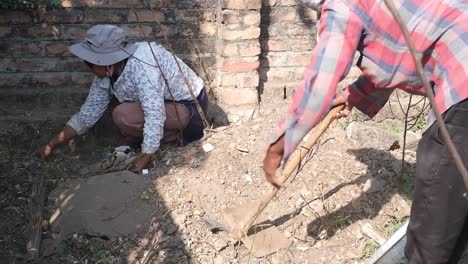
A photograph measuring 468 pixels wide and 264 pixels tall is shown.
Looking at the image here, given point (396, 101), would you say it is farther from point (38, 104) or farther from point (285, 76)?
point (38, 104)

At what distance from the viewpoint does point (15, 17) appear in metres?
3.57

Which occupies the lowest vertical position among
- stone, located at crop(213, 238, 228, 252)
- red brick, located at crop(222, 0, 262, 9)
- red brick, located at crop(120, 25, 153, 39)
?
stone, located at crop(213, 238, 228, 252)

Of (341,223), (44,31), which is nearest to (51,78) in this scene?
(44,31)

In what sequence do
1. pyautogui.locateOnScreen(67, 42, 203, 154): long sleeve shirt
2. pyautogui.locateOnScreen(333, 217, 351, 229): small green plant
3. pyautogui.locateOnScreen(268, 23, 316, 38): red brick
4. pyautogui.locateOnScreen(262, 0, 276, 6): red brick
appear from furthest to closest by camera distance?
pyautogui.locateOnScreen(268, 23, 316, 38): red brick < pyautogui.locateOnScreen(262, 0, 276, 6): red brick < pyautogui.locateOnScreen(67, 42, 203, 154): long sleeve shirt < pyautogui.locateOnScreen(333, 217, 351, 229): small green plant

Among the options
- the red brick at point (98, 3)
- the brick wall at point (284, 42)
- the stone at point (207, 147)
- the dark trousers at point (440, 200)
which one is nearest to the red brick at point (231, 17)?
the brick wall at point (284, 42)

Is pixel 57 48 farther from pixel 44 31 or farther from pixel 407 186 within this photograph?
pixel 407 186

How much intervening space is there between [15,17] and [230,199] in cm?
203

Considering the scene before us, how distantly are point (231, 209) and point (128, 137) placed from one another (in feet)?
4.04

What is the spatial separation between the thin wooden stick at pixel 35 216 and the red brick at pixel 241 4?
1.75 metres

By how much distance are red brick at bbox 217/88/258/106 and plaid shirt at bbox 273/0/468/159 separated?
207cm

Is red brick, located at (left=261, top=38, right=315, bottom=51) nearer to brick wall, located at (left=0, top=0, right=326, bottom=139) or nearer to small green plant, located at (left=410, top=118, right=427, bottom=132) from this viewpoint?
brick wall, located at (left=0, top=0, right=326, bottom=139)

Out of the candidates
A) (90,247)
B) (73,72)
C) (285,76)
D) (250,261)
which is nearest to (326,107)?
(250,261)

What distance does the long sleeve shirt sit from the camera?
132 inches

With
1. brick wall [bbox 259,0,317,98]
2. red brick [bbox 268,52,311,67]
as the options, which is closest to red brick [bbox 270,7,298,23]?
brick wall [bbox 259,0,317,98]
